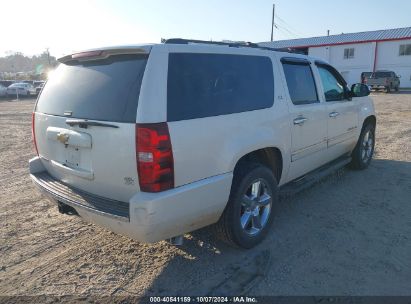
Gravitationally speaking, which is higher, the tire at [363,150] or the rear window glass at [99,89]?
the rear window glass at [99,89]

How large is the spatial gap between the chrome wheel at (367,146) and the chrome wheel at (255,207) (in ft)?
10.5

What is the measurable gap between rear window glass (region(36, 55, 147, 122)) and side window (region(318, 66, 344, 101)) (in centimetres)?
304

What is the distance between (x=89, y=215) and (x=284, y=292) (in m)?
1.75

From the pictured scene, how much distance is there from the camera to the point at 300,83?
4473mm

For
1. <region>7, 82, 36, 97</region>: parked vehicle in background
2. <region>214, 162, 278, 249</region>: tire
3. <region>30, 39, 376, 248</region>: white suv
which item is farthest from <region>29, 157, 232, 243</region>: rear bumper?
<region>7, 82, 36, 97</region>: parked vehicle in background

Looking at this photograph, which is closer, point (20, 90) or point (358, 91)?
point (358, 91)

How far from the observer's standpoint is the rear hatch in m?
2.82

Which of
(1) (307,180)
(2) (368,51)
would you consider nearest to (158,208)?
(1) (307,180)

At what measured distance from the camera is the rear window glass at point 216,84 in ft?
9.59

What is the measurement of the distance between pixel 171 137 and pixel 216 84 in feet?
2.61

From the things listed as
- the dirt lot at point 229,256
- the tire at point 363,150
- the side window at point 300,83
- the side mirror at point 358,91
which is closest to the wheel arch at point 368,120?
the tire at point 363,150

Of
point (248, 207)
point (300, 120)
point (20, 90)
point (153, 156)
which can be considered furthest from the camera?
point (20, 90)

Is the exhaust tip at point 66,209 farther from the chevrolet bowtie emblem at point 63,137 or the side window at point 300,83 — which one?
the side window at point 300,83

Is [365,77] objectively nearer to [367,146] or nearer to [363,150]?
[367,146]
